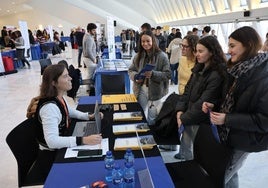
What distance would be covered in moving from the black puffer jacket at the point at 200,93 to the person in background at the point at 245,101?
24 cm

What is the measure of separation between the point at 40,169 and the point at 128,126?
731 mm

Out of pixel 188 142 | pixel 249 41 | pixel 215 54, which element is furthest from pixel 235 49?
pixel 188 142

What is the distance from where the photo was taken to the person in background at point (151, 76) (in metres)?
2.69

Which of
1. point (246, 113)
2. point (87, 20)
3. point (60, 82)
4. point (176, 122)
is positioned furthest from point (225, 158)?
point (87, 20)

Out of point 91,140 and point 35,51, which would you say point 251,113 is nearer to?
point 91,140

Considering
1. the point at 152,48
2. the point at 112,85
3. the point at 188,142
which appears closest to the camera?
the point at 188,142

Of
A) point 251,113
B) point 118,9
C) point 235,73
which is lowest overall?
point 251,113

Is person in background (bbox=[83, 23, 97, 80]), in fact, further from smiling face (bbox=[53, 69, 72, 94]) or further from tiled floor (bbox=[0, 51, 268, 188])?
smiling face (bbox=[53, 69, 72, 94])

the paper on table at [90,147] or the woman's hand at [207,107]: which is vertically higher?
the woman's hand at [207,107]

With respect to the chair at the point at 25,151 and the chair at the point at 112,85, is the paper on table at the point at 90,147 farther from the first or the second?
the chair at the point at 112,85

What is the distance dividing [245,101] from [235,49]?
35cm

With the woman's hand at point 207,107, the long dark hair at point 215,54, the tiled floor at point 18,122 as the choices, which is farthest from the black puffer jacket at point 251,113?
the tiled floor at point 18,122

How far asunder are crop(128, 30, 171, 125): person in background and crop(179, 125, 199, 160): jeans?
406mm

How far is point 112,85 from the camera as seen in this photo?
12.4 feet
